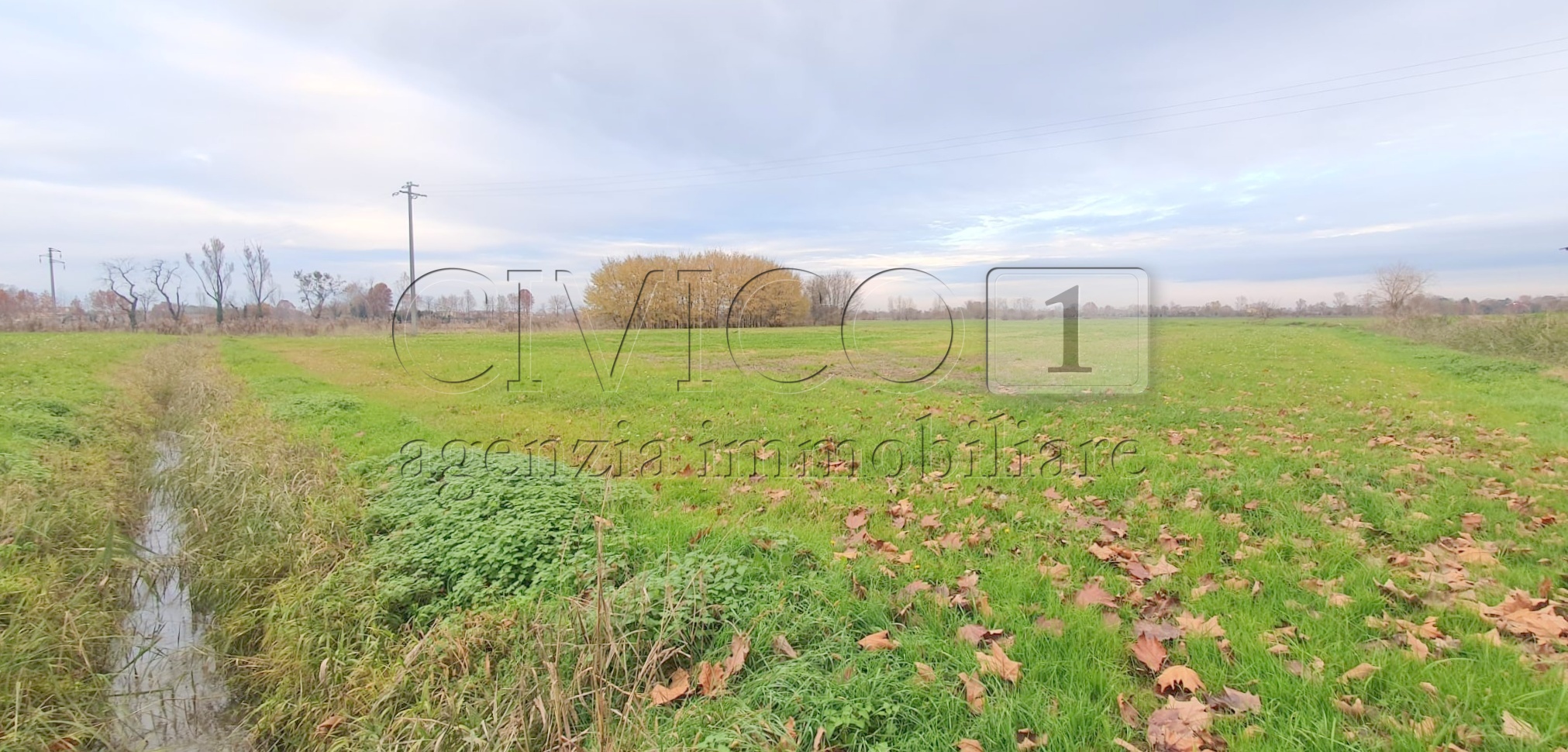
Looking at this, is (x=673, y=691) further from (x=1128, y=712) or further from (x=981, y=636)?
(x=1128, y=712)

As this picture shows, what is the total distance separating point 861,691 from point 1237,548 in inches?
104

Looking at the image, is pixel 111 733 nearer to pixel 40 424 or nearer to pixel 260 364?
pixel 40 424

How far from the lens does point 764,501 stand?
503 centimetres

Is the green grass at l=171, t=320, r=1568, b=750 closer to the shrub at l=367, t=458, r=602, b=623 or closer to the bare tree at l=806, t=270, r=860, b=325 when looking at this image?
the shrub at l=367, t=458, r=602, b=623

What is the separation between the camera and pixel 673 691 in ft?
9.45

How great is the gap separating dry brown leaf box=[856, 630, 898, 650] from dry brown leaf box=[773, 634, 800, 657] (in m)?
0.31

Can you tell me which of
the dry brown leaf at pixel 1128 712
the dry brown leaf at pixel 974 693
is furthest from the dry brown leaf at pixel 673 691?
the dry brown leaf at pixel 1128 712

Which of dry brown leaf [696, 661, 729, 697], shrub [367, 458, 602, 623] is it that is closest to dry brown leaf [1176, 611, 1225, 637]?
dry brown leaf [696, 661, 729, 697]

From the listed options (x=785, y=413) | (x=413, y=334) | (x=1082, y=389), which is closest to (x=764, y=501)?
(x=785, y=413)

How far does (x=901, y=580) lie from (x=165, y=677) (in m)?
4.66

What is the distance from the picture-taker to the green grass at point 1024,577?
244 centimetres

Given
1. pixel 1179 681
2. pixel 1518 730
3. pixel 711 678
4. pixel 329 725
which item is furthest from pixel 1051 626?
pixel 329 725

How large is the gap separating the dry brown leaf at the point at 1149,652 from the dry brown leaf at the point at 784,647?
1478 mm

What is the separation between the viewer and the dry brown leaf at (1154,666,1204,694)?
8.12 ft
